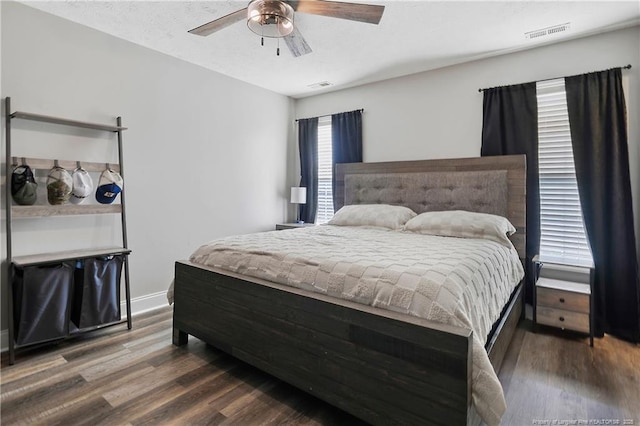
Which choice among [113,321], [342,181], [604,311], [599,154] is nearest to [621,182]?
[599,154]

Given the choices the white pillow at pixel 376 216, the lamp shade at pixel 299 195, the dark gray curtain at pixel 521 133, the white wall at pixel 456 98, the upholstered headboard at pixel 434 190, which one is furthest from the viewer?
the lamp shade at pixel 299 195

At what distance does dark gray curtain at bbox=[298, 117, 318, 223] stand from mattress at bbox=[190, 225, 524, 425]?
6.51ft

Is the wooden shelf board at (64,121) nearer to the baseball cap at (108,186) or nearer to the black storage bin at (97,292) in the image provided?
the baseball cap at (108,186)

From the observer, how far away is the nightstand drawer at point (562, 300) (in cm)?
252

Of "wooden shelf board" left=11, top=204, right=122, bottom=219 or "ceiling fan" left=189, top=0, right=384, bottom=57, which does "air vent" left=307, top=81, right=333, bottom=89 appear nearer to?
"ceiling fan" left=189, top=0, right=384, bottom=57

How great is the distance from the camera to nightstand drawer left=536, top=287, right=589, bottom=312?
2.52 meters

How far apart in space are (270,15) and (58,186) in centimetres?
198

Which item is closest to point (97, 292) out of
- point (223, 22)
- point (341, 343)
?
point (341, 343)

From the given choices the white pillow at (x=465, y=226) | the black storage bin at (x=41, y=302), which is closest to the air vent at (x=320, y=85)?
the white pillow at (x=465, y=226)

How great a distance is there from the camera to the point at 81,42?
2.72m

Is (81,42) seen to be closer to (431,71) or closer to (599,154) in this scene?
(431,71)

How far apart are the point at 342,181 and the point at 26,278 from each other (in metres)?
3.20

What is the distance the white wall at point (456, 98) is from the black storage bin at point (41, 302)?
331 cm

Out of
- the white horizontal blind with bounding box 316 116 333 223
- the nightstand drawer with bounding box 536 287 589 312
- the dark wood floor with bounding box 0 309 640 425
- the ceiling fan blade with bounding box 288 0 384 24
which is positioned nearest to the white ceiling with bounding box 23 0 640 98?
the ceiling fan blade with bounding box 288 0 384 24
